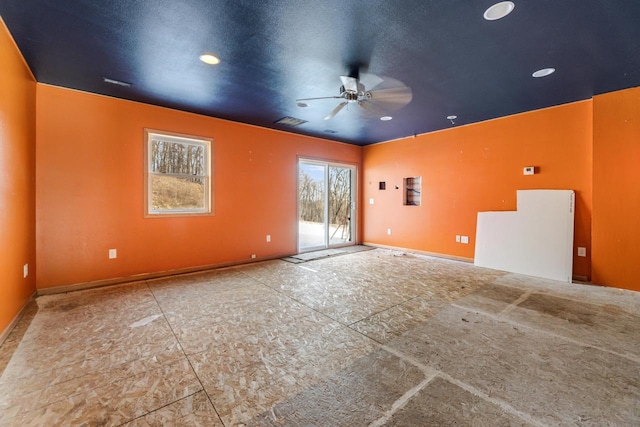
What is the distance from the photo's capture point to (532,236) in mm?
4418

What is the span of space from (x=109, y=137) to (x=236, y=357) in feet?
11.9

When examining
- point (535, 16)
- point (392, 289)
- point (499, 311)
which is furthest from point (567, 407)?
point (535, 16)

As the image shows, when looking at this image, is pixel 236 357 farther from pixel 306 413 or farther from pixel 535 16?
pixel 535 16

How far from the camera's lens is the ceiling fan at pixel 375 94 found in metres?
3.33

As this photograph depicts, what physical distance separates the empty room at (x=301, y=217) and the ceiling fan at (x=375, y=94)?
0.14 feet

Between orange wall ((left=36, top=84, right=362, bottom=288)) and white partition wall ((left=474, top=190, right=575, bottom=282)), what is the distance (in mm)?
4161

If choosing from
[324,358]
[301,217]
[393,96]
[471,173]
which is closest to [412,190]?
[471,173]

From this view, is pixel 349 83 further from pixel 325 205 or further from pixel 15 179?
pixel 15 179

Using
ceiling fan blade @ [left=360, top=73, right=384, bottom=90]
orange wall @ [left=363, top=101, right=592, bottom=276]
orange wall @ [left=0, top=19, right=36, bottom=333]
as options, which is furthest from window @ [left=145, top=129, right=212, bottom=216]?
orange wall @ [left=363, top=101, right=592, bottom=276]

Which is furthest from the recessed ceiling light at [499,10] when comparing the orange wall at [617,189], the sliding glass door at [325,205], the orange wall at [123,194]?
the sliding glass door at [325,205]

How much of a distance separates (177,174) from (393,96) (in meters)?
3.58

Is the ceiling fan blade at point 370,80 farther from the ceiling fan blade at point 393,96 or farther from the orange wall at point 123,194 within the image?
the orange wall at point 123,194

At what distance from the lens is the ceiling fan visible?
333cm

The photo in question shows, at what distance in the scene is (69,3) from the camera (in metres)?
2.06
